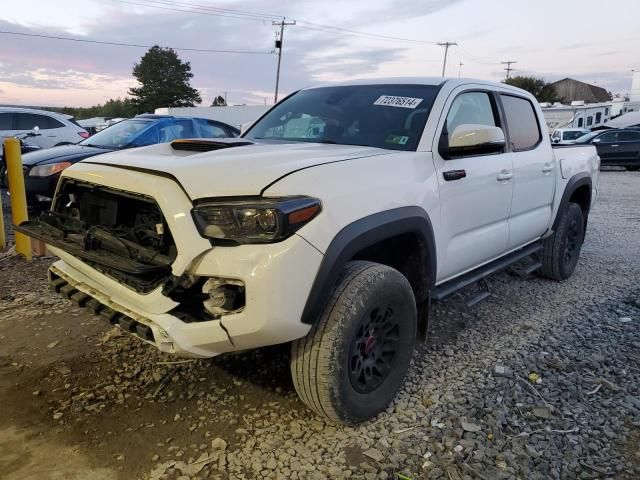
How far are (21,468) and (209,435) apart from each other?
84cm

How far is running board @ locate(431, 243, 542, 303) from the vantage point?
3400mm

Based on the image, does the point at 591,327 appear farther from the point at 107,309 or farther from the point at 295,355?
the point at 107,309

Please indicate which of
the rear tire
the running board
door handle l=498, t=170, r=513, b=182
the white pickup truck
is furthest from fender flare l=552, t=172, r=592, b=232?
door handle l=498, t=170, r=513, b=182

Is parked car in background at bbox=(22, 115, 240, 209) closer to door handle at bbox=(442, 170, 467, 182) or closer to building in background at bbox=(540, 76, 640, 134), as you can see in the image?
door handle at bbox=(442, 170, 467, 182)

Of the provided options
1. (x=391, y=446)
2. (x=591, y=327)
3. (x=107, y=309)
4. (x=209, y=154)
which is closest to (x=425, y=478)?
(x=391, y=446)

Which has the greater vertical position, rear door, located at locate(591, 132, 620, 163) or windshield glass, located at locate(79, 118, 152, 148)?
windshield glass, located at locate(79, 118, 152, 148)

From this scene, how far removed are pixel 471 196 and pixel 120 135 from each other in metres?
5.96

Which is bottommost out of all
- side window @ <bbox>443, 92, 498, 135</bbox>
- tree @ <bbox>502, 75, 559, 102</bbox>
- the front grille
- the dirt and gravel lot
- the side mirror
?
the dirt and gravel lot

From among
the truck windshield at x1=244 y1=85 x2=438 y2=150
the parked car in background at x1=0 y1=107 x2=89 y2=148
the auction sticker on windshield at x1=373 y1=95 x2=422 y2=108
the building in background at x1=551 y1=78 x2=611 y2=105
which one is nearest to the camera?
the truck windshield at x1=244 y1=85 x2=438 y2=150

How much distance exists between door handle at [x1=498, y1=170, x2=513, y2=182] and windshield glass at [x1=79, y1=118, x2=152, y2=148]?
17.6ft

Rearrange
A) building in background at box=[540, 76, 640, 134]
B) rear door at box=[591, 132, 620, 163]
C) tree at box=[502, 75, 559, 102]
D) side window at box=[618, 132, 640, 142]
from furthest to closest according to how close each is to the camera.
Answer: tree at box=[502, 75, 559, 102]
building in background at box=[540, 76, 640, 134]
rear door at box=[591, 132, 620, 163]
side window at box=[618, 132, 640, 142]

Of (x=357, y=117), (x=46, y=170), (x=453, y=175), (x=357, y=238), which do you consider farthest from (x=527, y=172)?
(x=46, y=170)

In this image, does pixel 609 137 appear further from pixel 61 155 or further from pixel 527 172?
pixel 61 155

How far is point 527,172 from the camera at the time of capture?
425 cm
